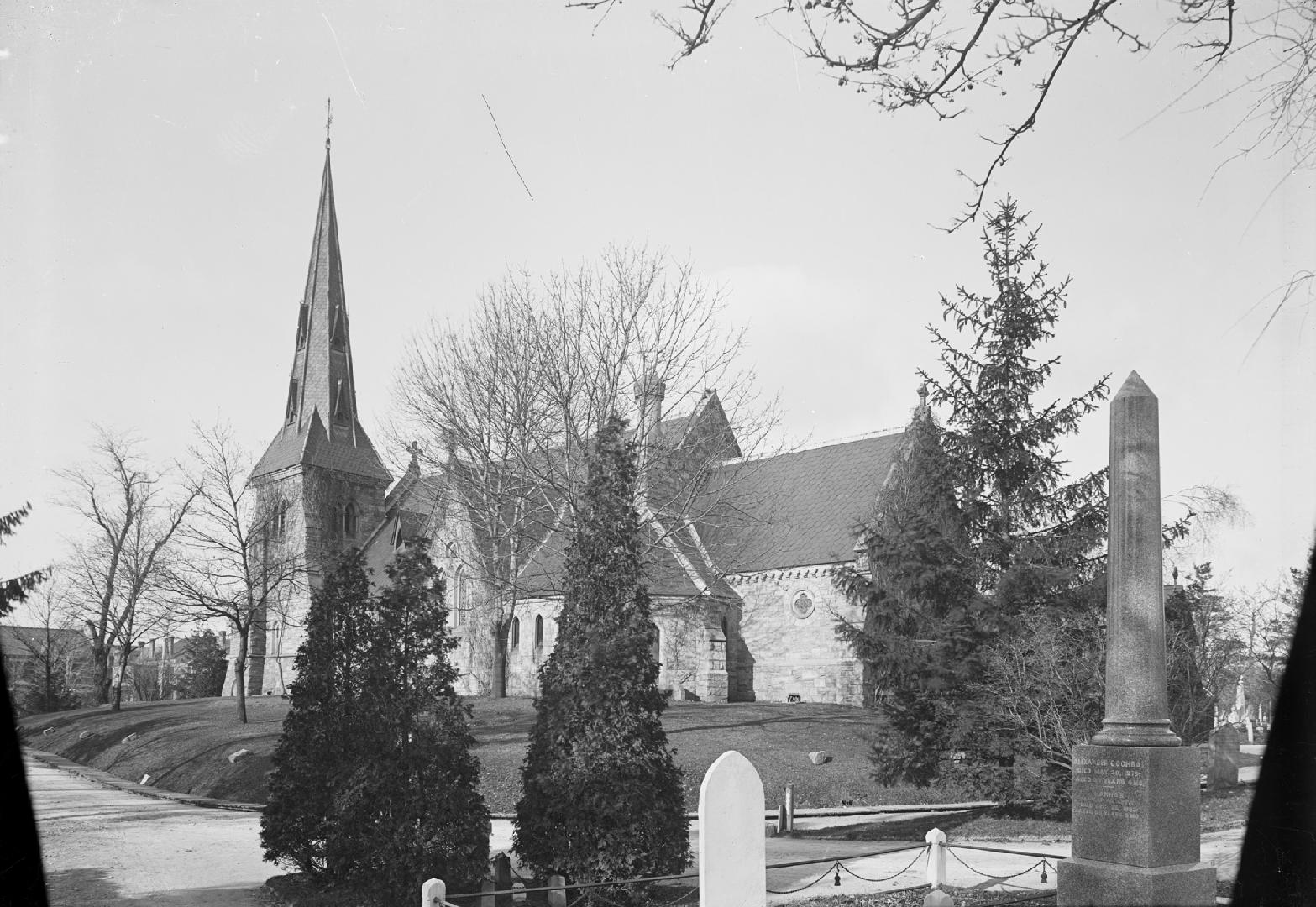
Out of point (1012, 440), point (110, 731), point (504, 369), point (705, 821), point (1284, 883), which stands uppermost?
point (504, 369)

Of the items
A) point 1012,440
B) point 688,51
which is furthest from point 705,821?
point 1012,440

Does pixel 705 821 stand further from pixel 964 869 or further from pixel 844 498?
pixel 844 498

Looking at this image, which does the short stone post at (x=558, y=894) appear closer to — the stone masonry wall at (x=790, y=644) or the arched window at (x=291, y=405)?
the stone masonry wall at (x=790, y=644)

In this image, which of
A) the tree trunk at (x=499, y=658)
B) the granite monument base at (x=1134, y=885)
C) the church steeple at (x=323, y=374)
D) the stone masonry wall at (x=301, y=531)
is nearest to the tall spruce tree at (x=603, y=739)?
the granite monument base at (x=1134, y=885)

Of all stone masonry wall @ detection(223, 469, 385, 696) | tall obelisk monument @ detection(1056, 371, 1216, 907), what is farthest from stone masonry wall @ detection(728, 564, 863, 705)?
tall obelisk monument @ detection(1056, 371, 1216, 907)

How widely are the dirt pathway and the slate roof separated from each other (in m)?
18.8

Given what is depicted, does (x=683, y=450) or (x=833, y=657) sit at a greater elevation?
(x=683, y=450)

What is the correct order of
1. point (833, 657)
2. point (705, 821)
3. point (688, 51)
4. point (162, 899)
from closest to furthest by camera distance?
point (688, 51) < point (705, 821) < point (162, 899) < point (833, 657)

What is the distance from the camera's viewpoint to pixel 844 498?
37500 millimetres

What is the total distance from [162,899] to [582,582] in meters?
5.95

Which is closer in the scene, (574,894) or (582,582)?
(574,894)

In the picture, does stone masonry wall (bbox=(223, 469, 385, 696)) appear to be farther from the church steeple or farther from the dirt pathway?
the dirt pathway

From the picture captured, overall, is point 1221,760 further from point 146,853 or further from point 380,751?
point 146,853

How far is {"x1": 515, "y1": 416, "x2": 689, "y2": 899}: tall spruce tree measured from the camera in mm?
10766
